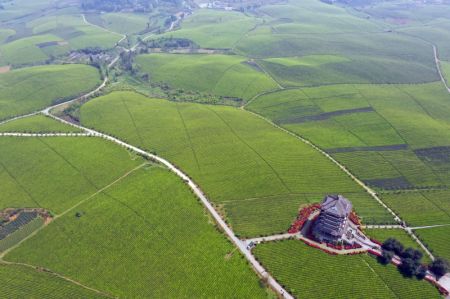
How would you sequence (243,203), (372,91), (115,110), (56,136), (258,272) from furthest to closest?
Result: (372,91)
(115,110)
(56,136)
(243,203)
(258,272)

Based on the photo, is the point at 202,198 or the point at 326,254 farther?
the point at 202,198

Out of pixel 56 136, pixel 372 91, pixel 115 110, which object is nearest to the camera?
pixel 56 136

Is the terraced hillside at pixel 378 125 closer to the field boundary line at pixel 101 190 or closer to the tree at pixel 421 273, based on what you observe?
the tree at pixel 421 273

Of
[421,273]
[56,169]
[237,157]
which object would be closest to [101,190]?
[56,169]

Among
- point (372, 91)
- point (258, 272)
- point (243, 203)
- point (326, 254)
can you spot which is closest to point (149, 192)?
point (243, 203)

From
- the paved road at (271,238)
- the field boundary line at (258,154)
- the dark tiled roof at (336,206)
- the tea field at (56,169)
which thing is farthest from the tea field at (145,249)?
the field boundary line at (258,154)

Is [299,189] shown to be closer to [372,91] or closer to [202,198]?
[202,198]
